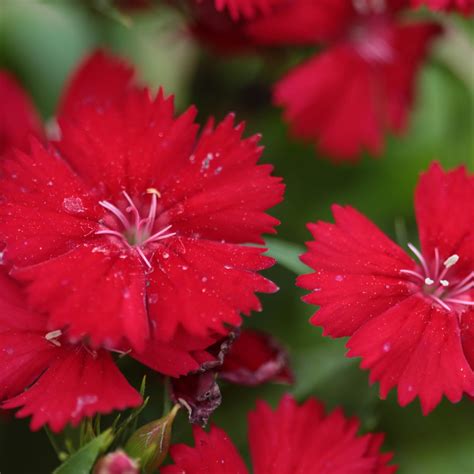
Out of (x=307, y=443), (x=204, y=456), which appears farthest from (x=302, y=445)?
(x=204, y=456)

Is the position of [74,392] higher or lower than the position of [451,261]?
higher

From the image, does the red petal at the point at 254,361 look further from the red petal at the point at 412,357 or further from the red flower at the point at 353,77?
the red flower at the point at 353,77

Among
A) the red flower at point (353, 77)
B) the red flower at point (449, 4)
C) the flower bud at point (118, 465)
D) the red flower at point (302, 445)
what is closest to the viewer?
the flower bud at point (118, 465)

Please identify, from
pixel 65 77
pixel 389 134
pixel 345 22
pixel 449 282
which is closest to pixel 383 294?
pixel 449 282

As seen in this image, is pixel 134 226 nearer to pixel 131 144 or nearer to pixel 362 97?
pixel 131 144

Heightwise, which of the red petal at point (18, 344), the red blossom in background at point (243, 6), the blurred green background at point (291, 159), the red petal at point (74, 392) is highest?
the red blossom in background at point (243, 6)

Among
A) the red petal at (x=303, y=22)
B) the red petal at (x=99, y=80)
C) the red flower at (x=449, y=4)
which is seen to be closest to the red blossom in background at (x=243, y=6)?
the red petal at (x=303, y=22)

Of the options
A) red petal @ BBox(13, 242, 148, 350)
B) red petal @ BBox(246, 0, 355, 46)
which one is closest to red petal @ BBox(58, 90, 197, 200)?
red petal @ BBox(13, 242, 148, 350)
